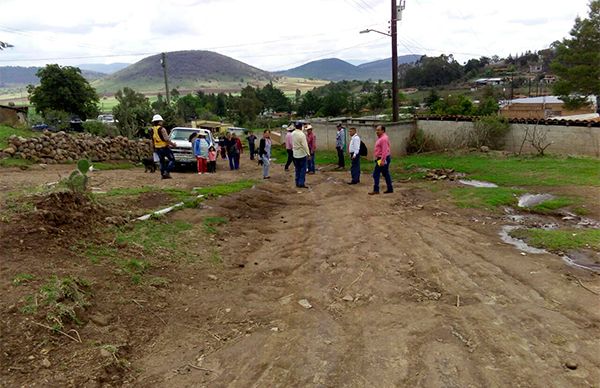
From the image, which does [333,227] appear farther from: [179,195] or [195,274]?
[179,195]

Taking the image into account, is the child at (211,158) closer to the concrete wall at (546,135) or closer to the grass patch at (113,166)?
the grass patch at (113,166)

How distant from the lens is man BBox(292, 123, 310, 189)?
12172 mm

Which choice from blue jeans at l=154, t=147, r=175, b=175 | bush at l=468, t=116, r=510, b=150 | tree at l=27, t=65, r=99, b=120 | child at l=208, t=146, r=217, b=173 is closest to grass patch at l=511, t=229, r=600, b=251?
blue jeans at l=154, t=147, r=175, b=175

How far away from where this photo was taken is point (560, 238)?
7230 millimetres

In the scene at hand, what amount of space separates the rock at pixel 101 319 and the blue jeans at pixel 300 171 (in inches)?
328

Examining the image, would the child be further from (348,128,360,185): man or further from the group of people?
(348,128,360,185): man

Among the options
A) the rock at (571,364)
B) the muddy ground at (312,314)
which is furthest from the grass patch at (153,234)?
the rock at (571,364)

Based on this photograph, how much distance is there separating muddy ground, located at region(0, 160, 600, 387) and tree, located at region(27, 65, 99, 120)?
3540 centimetres

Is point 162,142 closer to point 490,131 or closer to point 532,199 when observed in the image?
point 532,199

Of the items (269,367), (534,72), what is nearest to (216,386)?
(269,367)

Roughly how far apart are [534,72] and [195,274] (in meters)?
121

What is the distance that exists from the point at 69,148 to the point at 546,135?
60.1 feet

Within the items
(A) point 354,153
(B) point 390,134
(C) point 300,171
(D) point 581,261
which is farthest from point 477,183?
(B) point 390,134

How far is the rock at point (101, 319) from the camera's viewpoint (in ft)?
14.7
